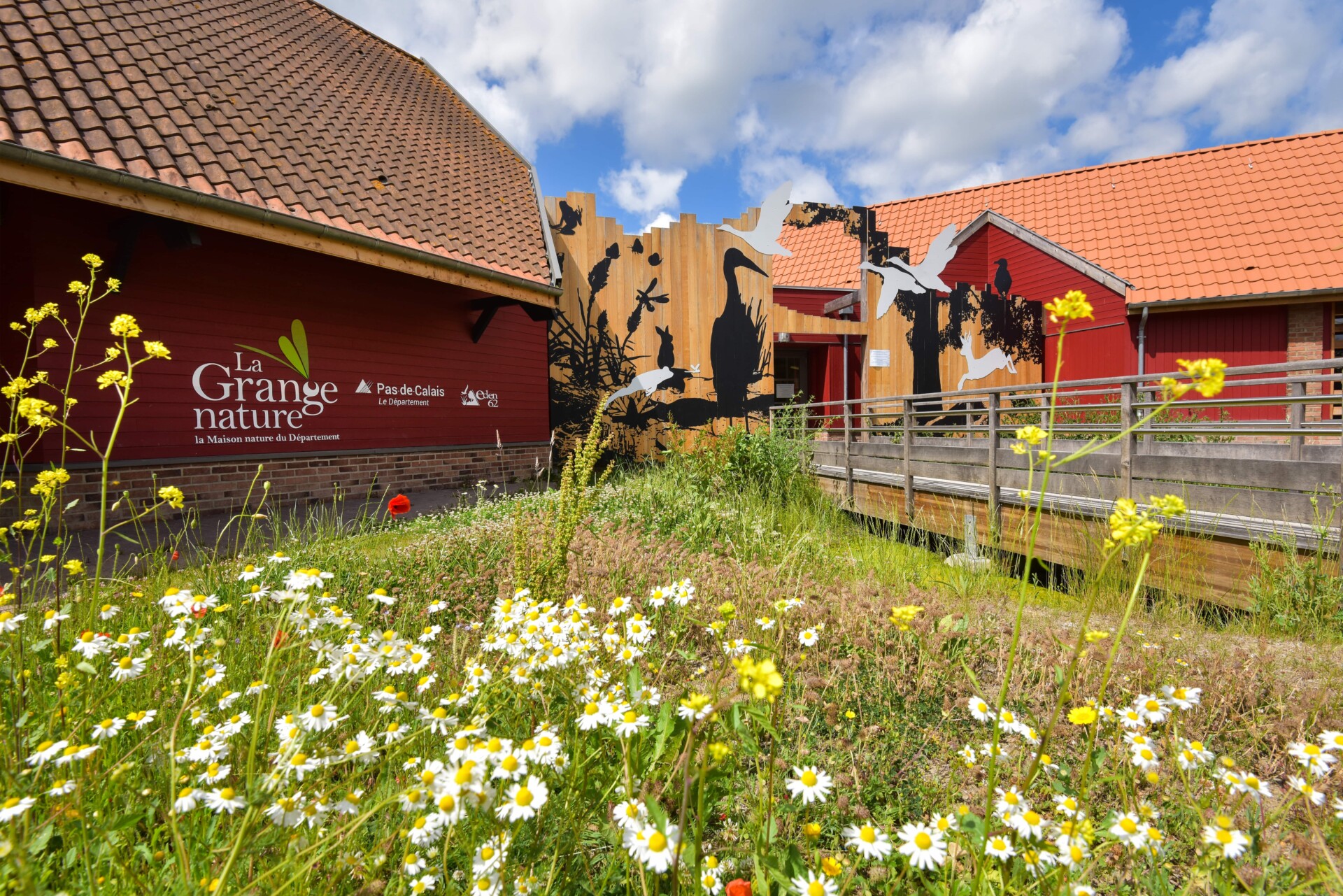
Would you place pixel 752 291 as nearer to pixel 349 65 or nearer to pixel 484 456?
pixel 484 456

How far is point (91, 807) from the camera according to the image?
1.12 m

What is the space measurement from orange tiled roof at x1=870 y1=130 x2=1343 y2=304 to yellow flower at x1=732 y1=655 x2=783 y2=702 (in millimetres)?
13873

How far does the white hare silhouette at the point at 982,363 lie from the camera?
1239cm

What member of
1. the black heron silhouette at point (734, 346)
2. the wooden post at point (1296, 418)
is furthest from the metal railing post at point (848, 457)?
the wooden post at point (1296, 418)

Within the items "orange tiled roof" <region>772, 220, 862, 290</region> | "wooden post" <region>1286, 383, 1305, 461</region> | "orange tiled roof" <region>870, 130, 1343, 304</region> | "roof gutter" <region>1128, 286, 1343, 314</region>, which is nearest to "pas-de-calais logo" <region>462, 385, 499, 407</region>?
"orange tiled roof" <region>772, 220, 862, 290</region>

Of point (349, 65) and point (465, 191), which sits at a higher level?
point (349, 65)

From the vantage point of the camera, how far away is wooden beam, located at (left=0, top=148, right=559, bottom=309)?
430 cm

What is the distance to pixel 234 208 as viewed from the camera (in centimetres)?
517

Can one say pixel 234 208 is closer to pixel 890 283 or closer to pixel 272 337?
pixel 272 337

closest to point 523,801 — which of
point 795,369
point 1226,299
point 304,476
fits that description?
point 304,476

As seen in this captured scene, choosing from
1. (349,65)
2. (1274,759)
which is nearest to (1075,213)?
(349,65)

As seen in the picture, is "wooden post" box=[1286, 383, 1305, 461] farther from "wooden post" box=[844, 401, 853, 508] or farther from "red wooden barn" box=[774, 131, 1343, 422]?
"red wooden barn" box=[774, 131, 1343, 422]

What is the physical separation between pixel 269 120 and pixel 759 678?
27.1 feet

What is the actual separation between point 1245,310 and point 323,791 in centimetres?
1503
